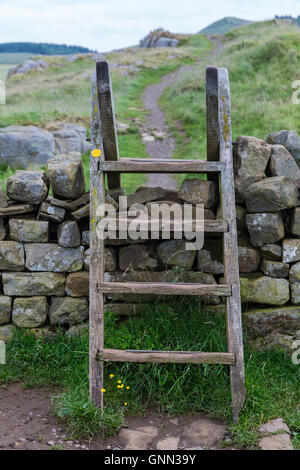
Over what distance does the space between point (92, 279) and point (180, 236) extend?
38.0 inches

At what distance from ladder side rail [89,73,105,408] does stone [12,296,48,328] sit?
3.14 ft

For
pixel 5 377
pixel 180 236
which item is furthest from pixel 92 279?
pixel 5 377

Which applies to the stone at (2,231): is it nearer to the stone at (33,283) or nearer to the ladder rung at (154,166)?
the stone at (33,283)

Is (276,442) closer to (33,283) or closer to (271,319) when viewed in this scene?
(271,319)

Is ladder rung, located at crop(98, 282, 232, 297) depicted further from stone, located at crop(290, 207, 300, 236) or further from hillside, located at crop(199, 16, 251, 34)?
hillside, located at crop(199, 16, 251, 34)

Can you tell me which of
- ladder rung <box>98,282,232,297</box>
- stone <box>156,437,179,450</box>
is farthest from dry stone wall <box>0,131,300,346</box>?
stone <box>156,437,179,450</box>

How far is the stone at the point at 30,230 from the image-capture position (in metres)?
4.37

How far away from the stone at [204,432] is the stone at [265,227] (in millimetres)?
1590

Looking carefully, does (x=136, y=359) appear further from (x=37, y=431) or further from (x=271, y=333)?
(x=271, y=333)

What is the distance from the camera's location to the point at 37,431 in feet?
11.2

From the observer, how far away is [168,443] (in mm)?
3297

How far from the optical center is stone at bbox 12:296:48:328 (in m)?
4.40

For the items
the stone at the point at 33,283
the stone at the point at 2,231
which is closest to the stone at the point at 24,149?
the stone at the point at 2,231

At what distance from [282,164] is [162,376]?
2150 millimetres
